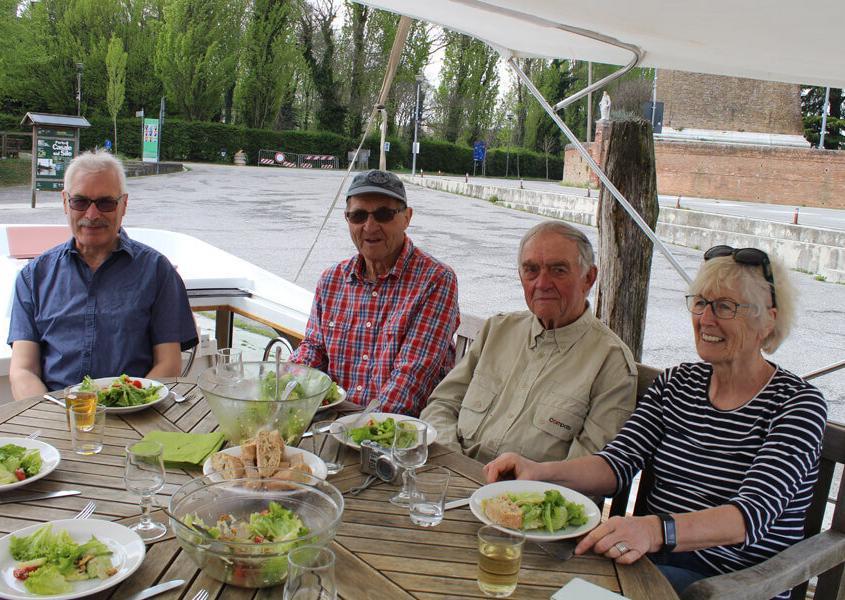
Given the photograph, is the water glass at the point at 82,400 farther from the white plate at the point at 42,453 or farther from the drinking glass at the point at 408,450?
the drinking glass at the point at 408,450

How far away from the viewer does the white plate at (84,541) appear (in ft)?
4.06

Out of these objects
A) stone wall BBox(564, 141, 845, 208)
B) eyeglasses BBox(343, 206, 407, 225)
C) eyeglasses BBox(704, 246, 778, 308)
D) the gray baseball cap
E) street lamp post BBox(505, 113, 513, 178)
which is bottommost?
eyeglasses BBox(704, 246, 778, 308)

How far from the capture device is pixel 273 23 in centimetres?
3384

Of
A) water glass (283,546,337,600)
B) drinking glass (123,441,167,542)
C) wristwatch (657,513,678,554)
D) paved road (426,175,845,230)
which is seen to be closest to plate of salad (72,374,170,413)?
drinking glass (123,441,167,542)

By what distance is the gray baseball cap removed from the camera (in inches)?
113

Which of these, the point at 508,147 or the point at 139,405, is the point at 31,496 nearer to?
the point at 139,405

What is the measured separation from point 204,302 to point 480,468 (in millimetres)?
3063

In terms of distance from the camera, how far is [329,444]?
202cm

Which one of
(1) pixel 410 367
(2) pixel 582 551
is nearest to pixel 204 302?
(1) pixel 410 367

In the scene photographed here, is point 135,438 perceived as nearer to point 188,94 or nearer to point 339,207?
point 339,207

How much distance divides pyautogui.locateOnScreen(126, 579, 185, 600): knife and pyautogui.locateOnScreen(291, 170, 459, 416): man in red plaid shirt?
4.84 ft

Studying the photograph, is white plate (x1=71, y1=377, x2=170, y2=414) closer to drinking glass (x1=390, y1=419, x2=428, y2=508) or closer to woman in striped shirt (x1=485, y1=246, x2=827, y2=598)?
drinking glass (x1=390, y1=419, x2=428, y2=508)

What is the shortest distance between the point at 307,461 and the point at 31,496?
0.61 meters

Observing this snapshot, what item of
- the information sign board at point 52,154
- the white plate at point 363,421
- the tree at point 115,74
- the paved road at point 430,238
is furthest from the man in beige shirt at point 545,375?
the tree at point 115,74
